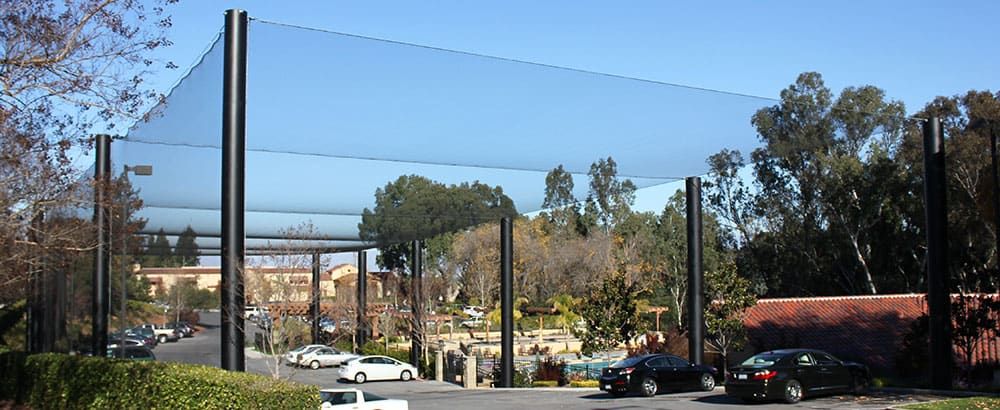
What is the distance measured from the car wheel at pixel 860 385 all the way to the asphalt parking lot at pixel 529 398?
294 millimetres

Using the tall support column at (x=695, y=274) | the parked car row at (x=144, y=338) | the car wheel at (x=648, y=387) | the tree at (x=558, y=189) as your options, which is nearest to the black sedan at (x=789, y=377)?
the car wheel at (x=648, y=387)

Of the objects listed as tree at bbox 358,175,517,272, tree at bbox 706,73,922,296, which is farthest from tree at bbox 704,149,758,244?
tree at bbox 358,175,517,272

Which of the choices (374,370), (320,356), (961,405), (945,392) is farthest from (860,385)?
(320,356)

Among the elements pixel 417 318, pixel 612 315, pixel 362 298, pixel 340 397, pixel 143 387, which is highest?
pixel 362 298

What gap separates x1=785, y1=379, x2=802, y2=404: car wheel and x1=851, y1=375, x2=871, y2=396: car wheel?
1693 millimetres

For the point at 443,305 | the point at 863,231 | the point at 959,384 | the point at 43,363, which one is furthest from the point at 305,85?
the point at 443,305

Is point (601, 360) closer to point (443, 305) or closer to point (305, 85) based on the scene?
point (305, 85)

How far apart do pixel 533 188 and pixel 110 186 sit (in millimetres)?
10668

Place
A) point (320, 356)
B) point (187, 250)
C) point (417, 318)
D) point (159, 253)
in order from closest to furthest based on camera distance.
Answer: point (159, 253) → point (187, 250) → point (417, 318) → point (320, 356)

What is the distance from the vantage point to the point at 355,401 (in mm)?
19344

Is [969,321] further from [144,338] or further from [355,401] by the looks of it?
[144,338]

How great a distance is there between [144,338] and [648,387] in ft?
49.9

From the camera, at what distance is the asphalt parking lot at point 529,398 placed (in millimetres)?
17062

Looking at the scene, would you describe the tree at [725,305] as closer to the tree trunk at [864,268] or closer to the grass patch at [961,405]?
the grass patch at [961,405]
